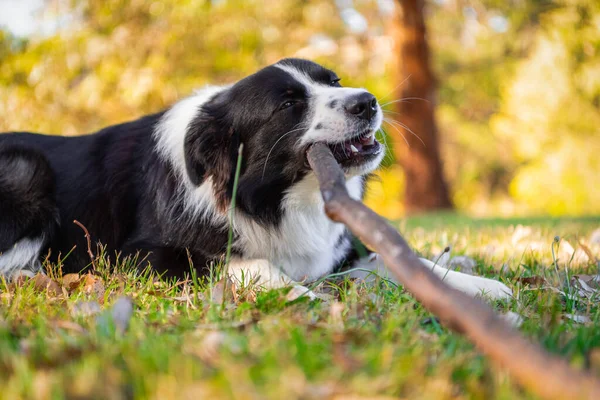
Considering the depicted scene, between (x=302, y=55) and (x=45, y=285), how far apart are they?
37.8 ft

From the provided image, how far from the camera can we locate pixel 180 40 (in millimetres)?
12922

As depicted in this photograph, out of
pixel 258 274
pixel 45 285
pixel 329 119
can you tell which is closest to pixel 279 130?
pixel 329 119

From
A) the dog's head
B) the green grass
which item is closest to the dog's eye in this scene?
the dog's head

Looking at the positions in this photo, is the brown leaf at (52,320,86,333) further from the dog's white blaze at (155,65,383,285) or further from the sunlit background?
the sunlit background

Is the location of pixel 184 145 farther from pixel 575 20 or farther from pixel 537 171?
pixel 537 171

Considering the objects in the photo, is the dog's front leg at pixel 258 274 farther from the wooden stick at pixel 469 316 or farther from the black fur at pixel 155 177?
the wooden stick at pixel 469 316

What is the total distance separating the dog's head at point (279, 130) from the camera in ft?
10.0

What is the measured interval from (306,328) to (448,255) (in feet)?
6.94

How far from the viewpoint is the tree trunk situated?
1116 cm

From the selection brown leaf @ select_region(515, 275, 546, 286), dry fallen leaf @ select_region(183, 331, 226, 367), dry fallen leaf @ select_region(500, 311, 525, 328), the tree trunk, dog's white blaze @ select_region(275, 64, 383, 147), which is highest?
dog's white blaze @ select_region(275, 64, 383, 147)

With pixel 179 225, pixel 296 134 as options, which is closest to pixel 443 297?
pixel 296 134

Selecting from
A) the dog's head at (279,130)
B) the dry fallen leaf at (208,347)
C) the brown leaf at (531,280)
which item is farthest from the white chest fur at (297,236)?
the dry fallen leaf at (208,347)

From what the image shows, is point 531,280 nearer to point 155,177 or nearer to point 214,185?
point 214,185

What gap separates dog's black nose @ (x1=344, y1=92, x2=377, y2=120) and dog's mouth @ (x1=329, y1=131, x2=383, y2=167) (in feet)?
0.36
